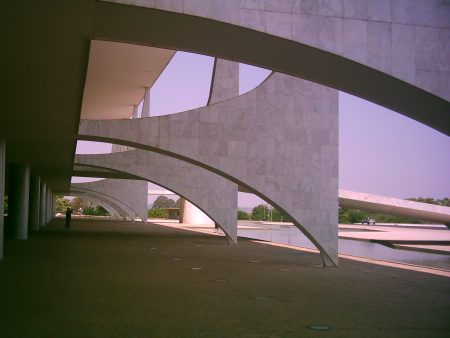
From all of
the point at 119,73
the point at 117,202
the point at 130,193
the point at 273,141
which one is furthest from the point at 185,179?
the point at 117,202

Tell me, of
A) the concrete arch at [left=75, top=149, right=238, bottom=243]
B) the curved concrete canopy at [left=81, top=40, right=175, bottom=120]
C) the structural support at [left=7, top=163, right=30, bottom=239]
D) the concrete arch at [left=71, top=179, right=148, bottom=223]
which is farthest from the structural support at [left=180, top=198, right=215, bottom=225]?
the structural support at [left=7, top=163, right=30, bottom=239]

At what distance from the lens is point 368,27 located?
23.3ft

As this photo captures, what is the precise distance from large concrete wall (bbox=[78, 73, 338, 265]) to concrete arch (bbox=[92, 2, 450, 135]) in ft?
21.4

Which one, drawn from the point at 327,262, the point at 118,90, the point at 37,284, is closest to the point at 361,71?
the point at 37,284

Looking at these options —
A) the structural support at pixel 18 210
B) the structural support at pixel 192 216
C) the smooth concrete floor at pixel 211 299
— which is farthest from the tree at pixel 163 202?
the smooth concrete floor at pixel 211 299

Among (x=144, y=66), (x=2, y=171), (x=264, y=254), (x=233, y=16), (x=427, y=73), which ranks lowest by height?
(x=264, y=254)

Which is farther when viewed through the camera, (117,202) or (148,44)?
(117,202)

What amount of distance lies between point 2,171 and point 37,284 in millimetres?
5647

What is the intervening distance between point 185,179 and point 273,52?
681 inches

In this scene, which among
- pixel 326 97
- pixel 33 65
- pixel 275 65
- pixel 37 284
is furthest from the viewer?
pixel 326 97

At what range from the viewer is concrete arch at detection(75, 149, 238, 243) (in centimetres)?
2258

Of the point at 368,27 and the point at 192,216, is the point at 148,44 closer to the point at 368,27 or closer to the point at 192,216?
the point at 368,27

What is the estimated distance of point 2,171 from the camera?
13703 mm

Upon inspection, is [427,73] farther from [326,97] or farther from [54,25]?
[326,97]
